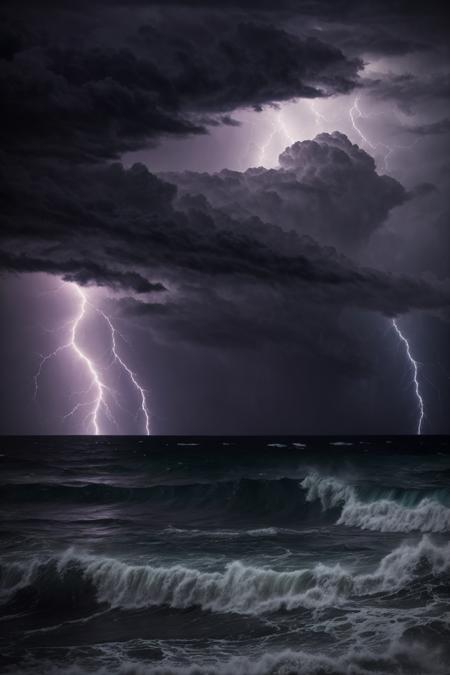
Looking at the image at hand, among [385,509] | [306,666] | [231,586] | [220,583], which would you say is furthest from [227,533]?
[306,666]

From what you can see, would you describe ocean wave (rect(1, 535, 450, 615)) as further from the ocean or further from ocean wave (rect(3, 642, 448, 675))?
ocean wave (rect(3, 642, 448, 675))

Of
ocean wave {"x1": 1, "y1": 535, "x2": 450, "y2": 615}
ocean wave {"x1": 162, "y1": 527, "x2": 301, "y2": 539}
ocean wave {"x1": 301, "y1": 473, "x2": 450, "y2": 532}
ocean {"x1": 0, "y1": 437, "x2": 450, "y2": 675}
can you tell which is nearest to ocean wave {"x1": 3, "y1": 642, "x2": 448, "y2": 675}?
ocean {"x1": 0, "y1": 437, "x2": 450, "y2": 675}

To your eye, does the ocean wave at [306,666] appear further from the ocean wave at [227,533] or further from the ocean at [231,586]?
the ocean wave at [227,533]

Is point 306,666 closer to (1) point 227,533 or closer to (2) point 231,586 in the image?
(2) point 231,586

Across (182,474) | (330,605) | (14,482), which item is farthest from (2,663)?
(182,474)

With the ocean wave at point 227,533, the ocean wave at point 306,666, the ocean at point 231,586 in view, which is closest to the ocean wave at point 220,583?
the ocean at point 231,586

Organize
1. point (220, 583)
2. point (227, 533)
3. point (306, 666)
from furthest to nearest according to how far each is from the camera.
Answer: point (227, 533) → point (220, 583) → point (306, 666)
